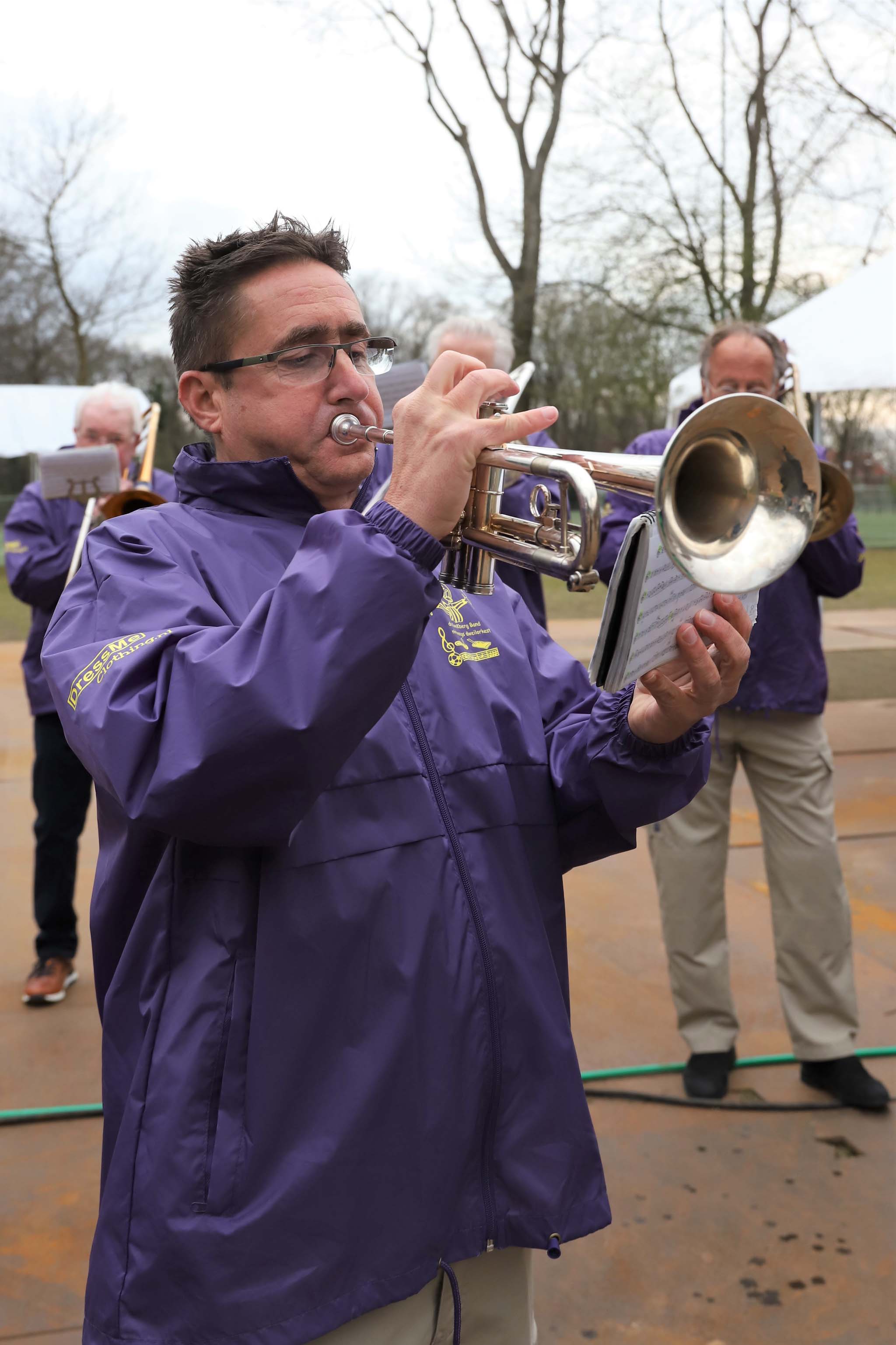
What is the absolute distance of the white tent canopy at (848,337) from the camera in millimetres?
7820

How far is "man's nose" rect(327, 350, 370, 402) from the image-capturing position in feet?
5.91

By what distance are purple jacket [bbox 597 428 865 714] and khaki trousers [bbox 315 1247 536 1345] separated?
2.22m

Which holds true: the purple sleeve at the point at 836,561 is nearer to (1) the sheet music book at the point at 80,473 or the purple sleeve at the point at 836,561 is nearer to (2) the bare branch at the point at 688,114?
(1) the sheet music book at the point at 80,473

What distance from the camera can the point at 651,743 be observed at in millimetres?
1774

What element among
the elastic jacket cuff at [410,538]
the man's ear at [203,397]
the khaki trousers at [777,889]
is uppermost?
the man's ear at [203,397]

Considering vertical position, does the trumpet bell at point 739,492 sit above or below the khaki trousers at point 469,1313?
above

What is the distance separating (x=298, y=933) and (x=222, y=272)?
1.00 m

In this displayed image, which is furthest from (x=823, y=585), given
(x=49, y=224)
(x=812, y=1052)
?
(x=49, y=224)

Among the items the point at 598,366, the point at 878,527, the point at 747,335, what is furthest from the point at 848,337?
the point at 878,527

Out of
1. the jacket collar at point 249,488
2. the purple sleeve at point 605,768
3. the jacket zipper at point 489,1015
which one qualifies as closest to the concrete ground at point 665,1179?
the jacket zipper at point 489,1015

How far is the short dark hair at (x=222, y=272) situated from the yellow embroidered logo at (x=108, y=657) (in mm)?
533

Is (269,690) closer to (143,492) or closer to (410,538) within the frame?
(410,538)

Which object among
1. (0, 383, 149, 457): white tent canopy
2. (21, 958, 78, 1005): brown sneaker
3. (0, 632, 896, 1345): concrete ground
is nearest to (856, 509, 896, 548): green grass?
(0, 383, 149, 457): white tent canopy

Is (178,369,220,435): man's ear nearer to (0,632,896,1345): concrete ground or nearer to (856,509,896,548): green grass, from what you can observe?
(0,632,896,1345): concrete ground
